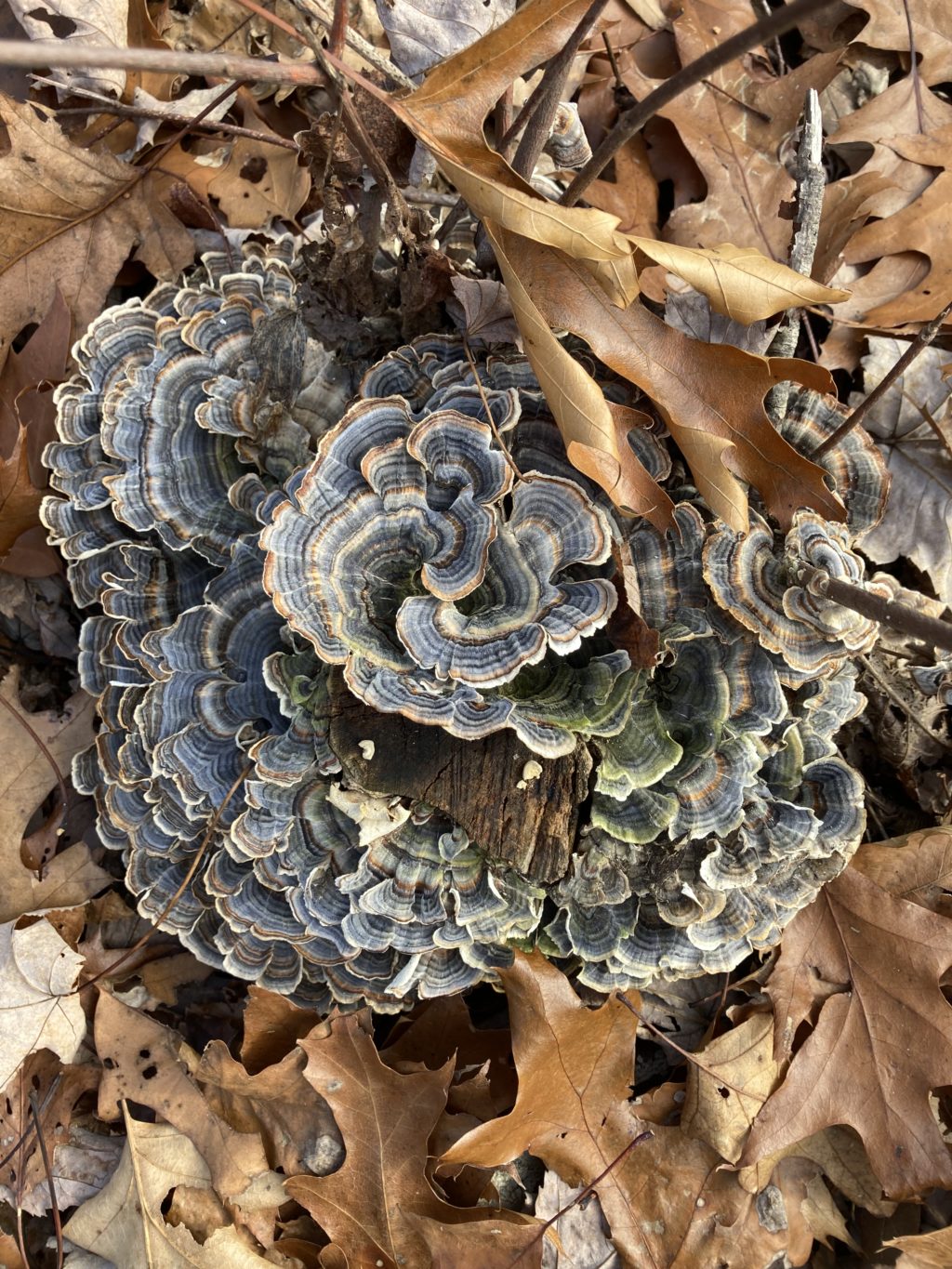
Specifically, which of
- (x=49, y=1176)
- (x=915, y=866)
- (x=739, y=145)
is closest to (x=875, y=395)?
(x=739, y=145)

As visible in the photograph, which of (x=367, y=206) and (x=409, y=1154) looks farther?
(x=409, y=1154)

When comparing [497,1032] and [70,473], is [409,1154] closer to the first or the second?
[497,1032]

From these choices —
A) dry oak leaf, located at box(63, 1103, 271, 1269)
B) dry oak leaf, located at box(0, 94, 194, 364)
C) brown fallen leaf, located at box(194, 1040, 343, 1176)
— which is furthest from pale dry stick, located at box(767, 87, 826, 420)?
dry oak leaf, located at box(63, 1103, 271, 1269)

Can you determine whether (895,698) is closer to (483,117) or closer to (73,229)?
(483,117)

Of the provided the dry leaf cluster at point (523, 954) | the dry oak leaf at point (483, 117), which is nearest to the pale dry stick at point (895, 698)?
the dry leaf cluster at point (523, 954)

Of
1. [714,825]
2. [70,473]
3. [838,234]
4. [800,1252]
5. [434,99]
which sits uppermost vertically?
[434,99]

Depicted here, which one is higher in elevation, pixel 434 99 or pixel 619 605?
pixel 434 99

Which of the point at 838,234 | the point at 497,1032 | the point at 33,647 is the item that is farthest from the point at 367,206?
the point at 497,1032
